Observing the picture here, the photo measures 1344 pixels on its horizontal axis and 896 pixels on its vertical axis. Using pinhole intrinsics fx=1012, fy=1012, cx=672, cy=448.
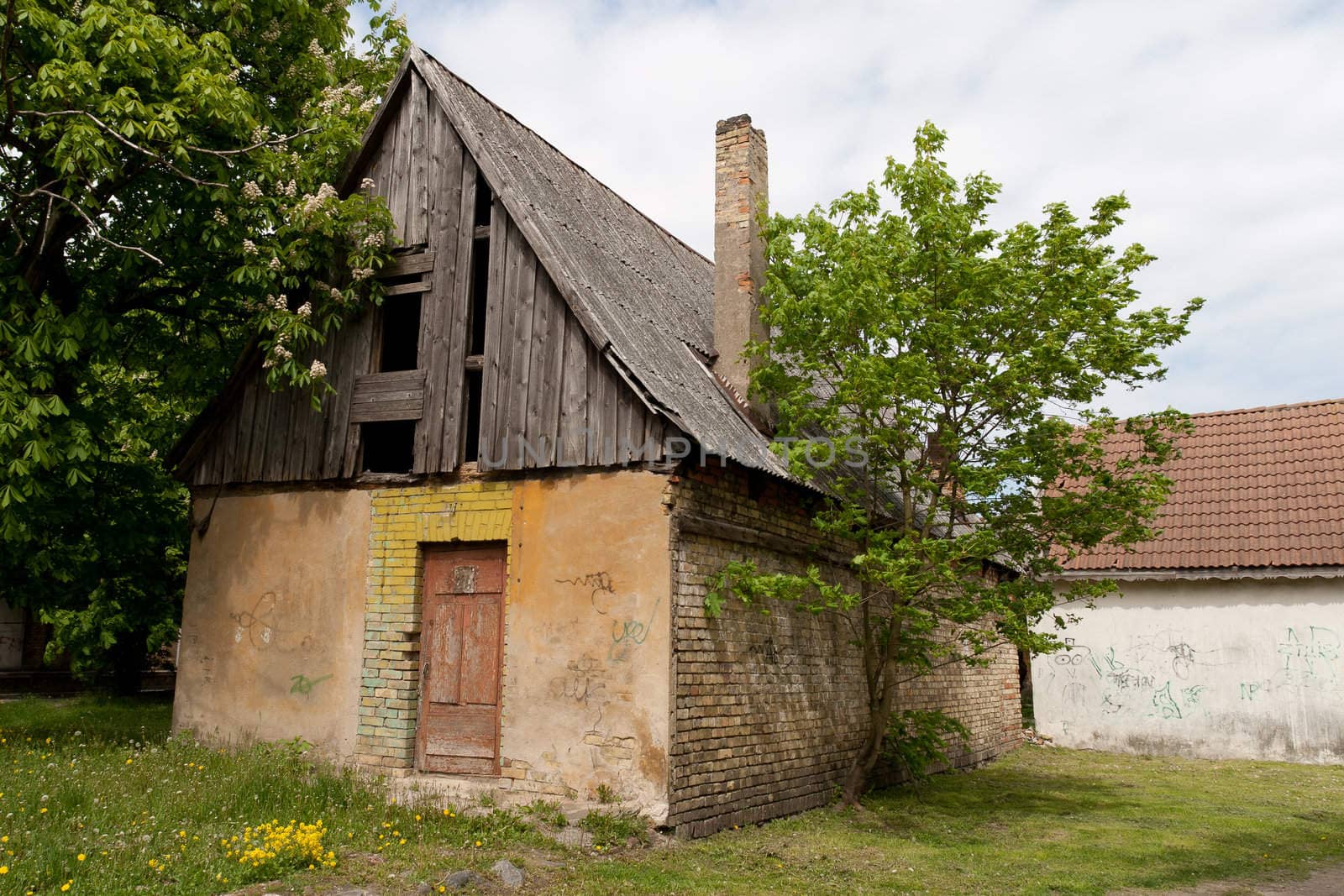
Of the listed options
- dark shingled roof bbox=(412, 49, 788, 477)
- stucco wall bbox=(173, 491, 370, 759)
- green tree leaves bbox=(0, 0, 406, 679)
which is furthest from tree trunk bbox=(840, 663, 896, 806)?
green tree leaves bbox=(0, 0, 406, 679)

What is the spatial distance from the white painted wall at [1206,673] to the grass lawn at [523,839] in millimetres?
3517

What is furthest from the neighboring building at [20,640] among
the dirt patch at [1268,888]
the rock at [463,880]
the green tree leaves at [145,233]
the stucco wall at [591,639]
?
the dirt patch at [1268,888]

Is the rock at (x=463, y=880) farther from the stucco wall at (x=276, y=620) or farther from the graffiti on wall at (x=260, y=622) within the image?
the graffiti on wall at (x=260, y=622)

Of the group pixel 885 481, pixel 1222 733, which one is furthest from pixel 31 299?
pixel 1222 733

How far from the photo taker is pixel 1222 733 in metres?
15.3

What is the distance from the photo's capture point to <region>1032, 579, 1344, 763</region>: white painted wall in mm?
14703

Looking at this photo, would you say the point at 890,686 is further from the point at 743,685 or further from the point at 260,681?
the point at 260,681

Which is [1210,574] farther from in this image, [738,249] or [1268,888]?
[738,249]

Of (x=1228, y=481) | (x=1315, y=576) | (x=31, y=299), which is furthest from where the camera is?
(x=1228, y=481)

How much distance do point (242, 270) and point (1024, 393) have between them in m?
7.90

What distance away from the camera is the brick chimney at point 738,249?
11.4m

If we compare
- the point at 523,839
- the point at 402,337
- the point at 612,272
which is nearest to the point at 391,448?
the point at 402,337

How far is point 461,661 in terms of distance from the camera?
31.0ft

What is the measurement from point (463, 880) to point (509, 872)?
36 cm
